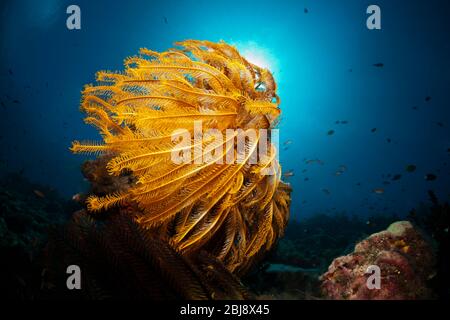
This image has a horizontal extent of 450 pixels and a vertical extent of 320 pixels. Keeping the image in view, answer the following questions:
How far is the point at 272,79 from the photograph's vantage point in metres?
3.62

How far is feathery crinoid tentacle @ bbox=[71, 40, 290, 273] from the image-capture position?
110 inches

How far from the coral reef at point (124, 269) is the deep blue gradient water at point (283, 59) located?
66.4ft

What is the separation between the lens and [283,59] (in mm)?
50812

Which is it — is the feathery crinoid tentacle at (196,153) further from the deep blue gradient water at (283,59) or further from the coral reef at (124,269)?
the deep blue gradient water at (283,59)

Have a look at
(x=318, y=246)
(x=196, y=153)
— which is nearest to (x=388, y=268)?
(x=196, y=153)

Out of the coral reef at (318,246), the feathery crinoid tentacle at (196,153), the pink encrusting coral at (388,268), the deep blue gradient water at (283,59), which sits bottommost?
the coral reef at (318,246)

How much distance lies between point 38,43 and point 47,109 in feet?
106

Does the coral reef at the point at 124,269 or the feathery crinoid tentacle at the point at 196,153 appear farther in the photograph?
the feathery crinoid tentacle at the point at 196,153

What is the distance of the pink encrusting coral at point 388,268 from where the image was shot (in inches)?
103

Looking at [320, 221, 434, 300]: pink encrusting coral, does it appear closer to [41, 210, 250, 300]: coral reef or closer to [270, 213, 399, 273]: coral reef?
[41, 210, 250, 300]: coral reef

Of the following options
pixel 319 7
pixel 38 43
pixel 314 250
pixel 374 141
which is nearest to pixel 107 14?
pixel 38 43

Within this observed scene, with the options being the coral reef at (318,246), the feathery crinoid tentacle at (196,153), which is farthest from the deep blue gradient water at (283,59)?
the feathery crinoid tentacle at (196,153)

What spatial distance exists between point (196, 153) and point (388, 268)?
2469mm
